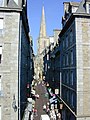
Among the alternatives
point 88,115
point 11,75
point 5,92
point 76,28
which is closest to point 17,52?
point 11,75

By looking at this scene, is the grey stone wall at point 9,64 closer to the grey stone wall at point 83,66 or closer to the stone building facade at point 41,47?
the grey stone wall at point 83,66

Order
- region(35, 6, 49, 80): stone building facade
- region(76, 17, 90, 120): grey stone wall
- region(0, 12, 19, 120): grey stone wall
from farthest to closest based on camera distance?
region(35, 6, 49, 80): stone building facade → region(76, 17, 90, 120): grey stone wall → region(0, 12, 19, 120): grey stone wall

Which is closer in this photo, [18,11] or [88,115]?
[18,11]

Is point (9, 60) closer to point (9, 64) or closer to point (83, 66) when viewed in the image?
point (9, 64)

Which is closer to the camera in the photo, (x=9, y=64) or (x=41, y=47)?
(x=9, y=64)

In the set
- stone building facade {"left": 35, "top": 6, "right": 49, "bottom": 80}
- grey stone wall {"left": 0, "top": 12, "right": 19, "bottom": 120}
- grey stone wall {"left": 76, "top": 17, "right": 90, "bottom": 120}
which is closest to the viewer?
grey stone wall {"left": 0, "top": 12, "right": 19, "bottom": 120}

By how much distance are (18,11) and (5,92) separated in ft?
26.9

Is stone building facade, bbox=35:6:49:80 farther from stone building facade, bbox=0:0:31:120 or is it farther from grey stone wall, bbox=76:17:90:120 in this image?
stone building facade, bbox=0:0:31:120

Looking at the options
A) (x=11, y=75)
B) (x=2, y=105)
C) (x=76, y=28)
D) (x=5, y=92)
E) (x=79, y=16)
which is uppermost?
(x=79, y=16)

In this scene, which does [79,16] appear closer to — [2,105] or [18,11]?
[18,11]

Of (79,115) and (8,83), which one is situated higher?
(8,83)

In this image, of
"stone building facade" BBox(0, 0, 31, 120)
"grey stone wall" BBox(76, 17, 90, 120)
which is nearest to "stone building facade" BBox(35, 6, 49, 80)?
"grey stone wall" BBox(76, 17, 90, 120)

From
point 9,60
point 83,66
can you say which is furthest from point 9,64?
point 83,66

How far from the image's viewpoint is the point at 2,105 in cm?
1969
